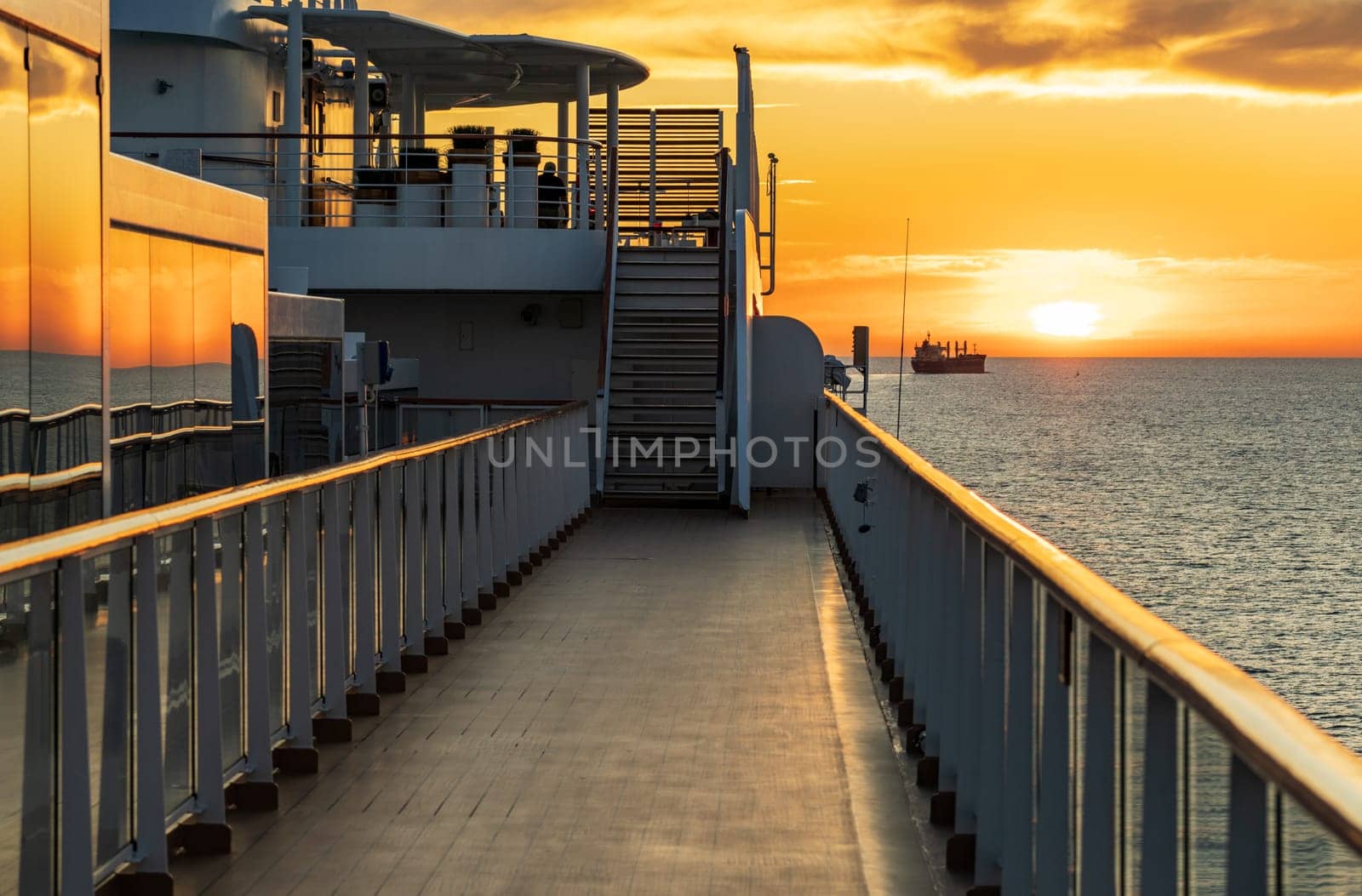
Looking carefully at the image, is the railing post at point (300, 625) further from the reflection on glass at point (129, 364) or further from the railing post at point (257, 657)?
the reflection on glass at point (129, 364)

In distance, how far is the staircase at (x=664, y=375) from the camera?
16969mm

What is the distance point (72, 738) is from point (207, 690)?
96 centimetres

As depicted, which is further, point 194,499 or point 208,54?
point 208,54

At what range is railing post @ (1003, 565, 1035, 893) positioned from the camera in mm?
3988

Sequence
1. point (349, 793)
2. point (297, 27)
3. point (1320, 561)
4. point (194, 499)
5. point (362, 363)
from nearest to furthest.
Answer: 1. point (194, 499)
2. point (349, 793)
3. point (362, 363)
4. point (297, 27)
5. point (1320, 561)

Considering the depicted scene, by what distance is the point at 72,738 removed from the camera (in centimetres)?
398

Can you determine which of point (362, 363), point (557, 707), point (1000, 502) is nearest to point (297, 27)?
point (362, 363)

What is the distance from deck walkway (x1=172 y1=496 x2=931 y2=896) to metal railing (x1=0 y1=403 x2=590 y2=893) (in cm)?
21

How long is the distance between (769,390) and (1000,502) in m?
40.1

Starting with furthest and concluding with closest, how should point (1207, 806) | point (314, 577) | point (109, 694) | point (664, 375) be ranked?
point (664, 375)
point (314, 577)
point (109, 694)
point (1207, 806)

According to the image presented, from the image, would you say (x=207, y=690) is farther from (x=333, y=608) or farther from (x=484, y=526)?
(x=484, y=526)

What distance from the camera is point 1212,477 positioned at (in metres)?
75.4

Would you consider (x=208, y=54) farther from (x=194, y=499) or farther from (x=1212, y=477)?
(x=1212, y=477)

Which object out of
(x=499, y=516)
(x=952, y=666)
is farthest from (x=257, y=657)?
(x=499, y=516)
